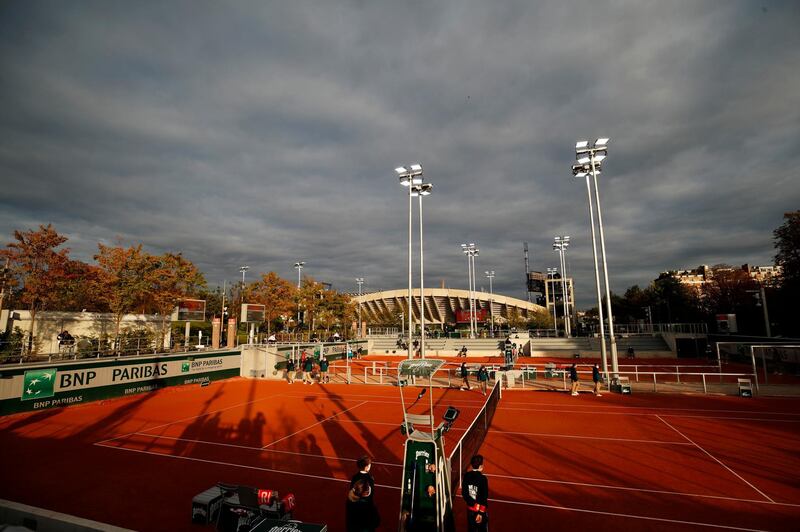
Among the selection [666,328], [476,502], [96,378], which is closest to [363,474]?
[476,502]

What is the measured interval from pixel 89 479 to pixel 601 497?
41.5 feet

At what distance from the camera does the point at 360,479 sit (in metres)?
5.87

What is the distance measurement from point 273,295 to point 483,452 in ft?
135

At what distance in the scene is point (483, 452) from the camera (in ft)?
37.9

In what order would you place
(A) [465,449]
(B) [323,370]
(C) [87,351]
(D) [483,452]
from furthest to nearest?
(B) [323,370] < (C) [87,351] < (D) [483,452] < (A) [465,449]

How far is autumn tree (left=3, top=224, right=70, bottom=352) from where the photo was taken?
86.5 feet

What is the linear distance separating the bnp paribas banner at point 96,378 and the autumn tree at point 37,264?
10176 millimetres

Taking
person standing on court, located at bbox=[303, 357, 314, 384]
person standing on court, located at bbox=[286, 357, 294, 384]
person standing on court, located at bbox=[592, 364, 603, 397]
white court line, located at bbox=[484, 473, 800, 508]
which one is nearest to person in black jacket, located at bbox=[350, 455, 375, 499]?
white court line, located at bbox=[484, 473, 800, 508]

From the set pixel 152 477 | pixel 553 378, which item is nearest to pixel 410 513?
pixel 152 477

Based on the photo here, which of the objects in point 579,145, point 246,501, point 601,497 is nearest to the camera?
point 246,501

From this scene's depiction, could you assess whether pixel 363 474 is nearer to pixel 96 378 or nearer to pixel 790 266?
pixel 96 378

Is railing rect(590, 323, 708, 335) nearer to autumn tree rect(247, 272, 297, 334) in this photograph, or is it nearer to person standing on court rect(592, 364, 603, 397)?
person standing on court rect(592, 364, 603, 397)

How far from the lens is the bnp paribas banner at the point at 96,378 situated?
55.9 feet

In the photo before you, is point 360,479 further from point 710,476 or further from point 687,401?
point 687,401
